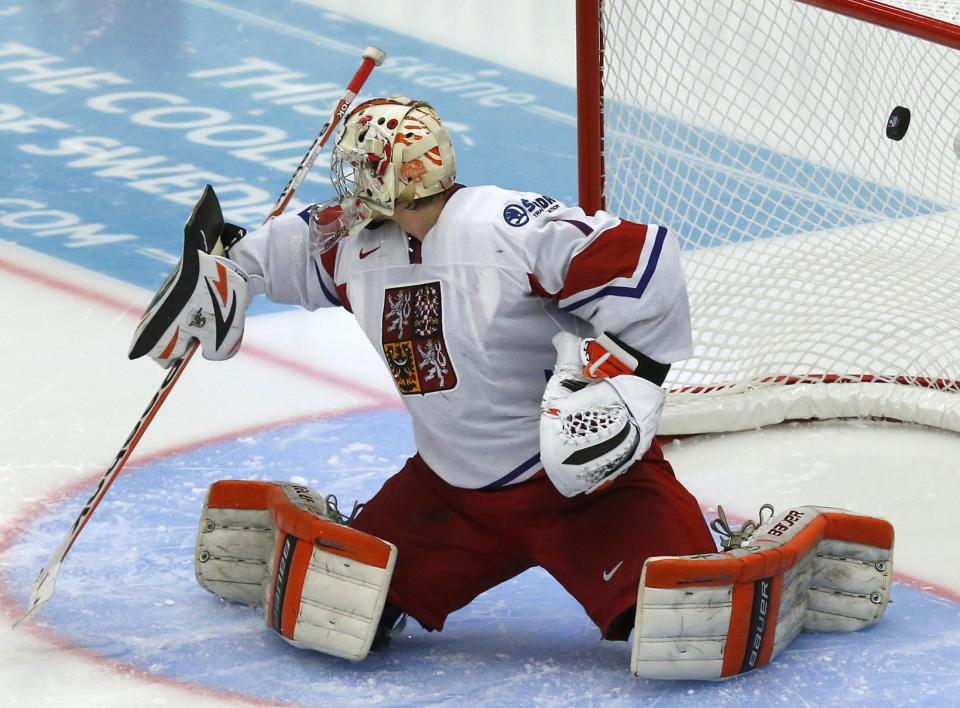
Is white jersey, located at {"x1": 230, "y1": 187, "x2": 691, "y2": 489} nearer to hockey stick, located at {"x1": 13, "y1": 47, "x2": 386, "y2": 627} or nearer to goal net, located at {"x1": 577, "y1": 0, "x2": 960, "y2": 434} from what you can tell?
hockey stick, located at {"x1": 13, "y1": 47, "x2": 386, "y2": 627}

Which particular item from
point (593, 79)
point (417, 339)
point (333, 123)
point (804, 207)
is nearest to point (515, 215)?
point (417, 339)

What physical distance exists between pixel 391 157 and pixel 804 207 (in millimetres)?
1574

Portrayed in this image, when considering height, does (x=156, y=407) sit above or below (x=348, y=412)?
above

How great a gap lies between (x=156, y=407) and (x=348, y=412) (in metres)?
0.89

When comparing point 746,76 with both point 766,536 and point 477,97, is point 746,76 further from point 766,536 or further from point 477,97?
point 477,97

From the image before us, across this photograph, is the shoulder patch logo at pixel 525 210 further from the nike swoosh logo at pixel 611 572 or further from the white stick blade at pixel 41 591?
the white stick blade at pixel 41 591

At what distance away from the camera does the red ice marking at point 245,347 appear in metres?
3.80

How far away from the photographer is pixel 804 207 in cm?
380

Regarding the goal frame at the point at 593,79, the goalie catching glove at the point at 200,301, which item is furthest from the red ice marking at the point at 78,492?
the goal frame at the point at 593,79

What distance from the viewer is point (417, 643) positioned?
2.72 metres

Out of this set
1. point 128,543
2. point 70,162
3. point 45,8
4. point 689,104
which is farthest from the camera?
point 45,8

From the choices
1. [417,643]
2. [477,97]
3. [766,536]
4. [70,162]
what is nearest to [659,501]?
[766,536]

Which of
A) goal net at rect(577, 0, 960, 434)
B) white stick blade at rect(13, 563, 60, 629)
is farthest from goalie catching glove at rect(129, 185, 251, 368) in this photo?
goal net at rect(577, 0, 960, 434)

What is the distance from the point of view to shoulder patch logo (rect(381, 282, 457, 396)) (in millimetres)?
2549
